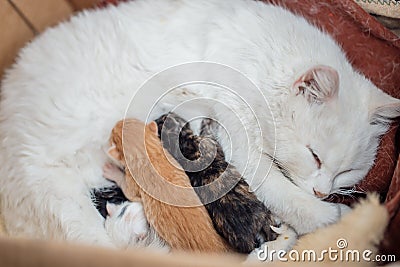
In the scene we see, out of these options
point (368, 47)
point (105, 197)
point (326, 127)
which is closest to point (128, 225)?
point (105, 197)

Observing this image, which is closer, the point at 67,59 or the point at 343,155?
the point at 343,155

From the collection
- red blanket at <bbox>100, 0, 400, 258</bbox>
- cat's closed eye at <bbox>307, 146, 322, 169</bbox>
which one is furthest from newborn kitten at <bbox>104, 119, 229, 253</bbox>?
red blanket at <bbox>100, 0, 400, 258</bbox>

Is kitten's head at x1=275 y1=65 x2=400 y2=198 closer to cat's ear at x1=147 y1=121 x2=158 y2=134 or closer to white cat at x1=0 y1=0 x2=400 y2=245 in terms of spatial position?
white cat at x1=0 y1=0 x2=400 y2=245

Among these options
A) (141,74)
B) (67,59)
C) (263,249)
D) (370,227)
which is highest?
(67,59)

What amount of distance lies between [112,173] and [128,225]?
216mm

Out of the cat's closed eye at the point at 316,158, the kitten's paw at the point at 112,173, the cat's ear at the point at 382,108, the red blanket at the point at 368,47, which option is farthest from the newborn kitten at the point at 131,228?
the cat's ear at the point at 382,108

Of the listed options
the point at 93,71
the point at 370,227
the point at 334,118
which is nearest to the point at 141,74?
the point at 93,71

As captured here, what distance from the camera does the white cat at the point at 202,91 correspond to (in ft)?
5.67

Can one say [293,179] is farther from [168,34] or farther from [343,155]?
[168,34]

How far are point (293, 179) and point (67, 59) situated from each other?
894 mm

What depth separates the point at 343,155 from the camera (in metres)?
1.76

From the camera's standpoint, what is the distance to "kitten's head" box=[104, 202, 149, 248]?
1741 mm

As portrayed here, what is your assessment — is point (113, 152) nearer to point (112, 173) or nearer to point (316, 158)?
point (112, 173)

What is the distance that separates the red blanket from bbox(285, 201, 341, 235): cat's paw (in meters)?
0.16
